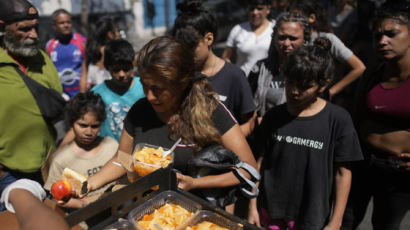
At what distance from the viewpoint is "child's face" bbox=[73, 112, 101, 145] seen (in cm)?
288

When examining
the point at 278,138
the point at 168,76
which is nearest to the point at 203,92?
the point at 168,76

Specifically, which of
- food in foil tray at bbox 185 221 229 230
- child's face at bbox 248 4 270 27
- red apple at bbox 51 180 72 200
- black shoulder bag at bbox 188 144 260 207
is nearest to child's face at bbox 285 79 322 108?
black shoulder bag at bbox 188 144 260 207

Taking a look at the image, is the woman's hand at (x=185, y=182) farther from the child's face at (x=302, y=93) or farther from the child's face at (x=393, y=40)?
the child's face at (x=393, y=40)

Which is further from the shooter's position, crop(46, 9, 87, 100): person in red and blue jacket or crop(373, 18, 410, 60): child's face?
crop(46, 9, 87, 100): person in red and blue jacket

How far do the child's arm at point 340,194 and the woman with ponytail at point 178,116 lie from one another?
2.46 ft

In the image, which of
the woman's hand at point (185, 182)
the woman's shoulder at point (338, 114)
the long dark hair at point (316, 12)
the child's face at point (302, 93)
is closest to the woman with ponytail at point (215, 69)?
the child's face at point (302, 93)

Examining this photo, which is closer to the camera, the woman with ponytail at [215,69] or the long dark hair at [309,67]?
the long dark hair at [309,67]

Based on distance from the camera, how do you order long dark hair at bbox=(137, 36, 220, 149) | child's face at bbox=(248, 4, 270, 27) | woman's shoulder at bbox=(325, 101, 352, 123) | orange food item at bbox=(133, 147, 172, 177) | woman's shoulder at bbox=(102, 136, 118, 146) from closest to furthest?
orange food item at bbox=(133, 147, 172, 177) → long dark hair at bbox=(137, 36, 220, 149) → woman's shoulder at bbox=(325, 101, 352, 123) → woman's shoulder at bbox=(102, 136, 118, 146) → child's face at bbox=(248, 4, 270, 27)

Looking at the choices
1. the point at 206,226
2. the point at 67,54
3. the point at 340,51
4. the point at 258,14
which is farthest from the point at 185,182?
the point at 67,54

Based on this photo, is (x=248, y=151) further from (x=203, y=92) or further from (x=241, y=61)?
(x=241, y=61)

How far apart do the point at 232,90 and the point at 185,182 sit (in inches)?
46.1

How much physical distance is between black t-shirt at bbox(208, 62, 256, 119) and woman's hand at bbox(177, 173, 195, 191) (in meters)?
1.05

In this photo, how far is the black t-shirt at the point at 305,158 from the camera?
2176mm

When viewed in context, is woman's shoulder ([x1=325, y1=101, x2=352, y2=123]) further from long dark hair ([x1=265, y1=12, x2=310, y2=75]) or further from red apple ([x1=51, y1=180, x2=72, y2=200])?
red apple ([x1=51, y1=180, x2=72, y2=200])
